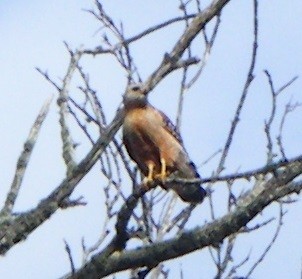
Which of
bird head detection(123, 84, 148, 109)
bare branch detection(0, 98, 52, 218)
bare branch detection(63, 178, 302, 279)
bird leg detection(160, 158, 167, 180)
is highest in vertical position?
bird head detection(123, 84, 148, 109)

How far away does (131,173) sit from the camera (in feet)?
18.0

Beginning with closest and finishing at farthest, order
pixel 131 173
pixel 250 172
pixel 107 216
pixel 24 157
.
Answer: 1. pixel 250 172
2. pixel 24 157
3. pixel 131 173
4. pixel 107 216

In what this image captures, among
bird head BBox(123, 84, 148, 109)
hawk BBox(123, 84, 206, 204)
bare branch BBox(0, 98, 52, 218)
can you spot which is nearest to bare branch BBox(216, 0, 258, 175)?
hawk BBox(123, 84, 206, 204)

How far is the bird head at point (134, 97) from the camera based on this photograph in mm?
5672

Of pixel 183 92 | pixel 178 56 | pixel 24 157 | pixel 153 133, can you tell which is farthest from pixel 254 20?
pixel 153 133

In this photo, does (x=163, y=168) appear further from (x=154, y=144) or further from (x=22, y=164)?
(x=22, y=164)

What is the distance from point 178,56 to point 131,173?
165 centimetres

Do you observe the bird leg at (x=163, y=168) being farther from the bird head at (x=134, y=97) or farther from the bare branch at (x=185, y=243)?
the bare branch at (x=185, y=243)

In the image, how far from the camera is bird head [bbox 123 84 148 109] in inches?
223

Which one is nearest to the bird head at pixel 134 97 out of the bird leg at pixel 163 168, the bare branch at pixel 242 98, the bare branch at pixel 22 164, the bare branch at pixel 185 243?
the bird leg at pixel 163 168

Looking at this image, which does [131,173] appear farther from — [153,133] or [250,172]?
[250,172]

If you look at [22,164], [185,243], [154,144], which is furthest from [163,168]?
[185,243]

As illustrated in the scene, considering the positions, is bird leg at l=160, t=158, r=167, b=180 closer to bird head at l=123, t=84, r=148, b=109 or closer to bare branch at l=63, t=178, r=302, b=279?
bird head at l=123, t=84, r=148, b=109

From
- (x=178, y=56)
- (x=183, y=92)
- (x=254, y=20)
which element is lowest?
(x=178, y=56)
